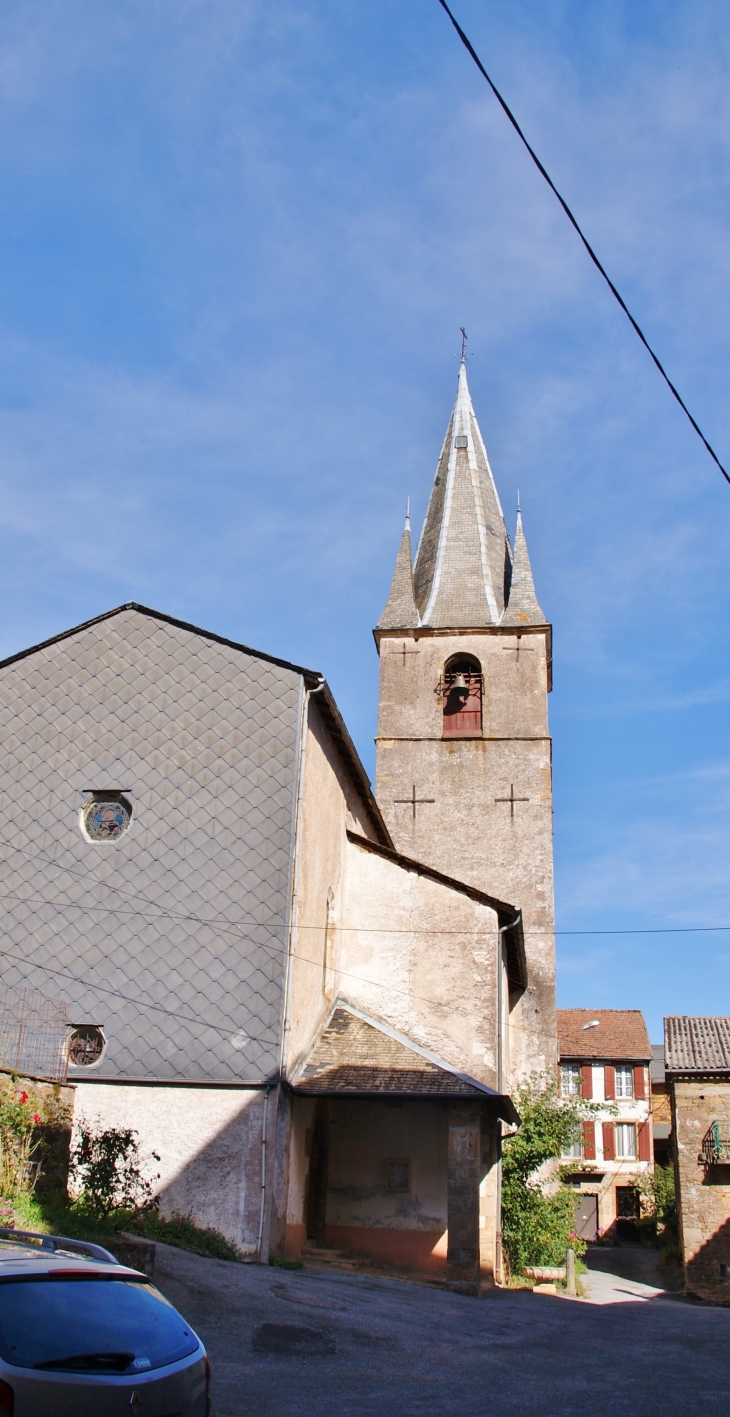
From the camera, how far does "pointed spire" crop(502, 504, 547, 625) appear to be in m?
27.3

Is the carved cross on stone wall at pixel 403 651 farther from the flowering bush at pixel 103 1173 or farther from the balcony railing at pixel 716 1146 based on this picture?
the flowering bush at pixel 103 1173

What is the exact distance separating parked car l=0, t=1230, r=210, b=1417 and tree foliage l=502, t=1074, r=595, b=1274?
15.0 meters

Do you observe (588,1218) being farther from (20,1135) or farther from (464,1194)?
(20,1135)

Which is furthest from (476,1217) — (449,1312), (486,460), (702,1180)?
(486,460)

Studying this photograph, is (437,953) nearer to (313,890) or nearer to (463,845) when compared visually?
(313,890)

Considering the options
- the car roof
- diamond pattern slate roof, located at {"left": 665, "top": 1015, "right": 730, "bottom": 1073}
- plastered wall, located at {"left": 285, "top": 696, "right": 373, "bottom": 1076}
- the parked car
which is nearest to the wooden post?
plastered wall, located at {"left": 285, "top": 696, "right": 373, "bottom": 1076}

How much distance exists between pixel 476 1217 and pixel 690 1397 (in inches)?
265

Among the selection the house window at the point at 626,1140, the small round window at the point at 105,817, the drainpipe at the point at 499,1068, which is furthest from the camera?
the house window at the point at 626,1140

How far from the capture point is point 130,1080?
13336 millimetres

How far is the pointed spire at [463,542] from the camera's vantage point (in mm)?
28125

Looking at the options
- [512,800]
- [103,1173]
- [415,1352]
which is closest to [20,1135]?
[103,1173]

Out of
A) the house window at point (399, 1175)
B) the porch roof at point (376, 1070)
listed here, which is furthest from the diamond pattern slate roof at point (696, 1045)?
the house window at point (399, 1175)

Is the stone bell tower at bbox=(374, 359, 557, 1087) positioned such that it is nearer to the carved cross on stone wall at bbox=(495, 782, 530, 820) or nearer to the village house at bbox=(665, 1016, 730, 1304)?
the carved cross on stone wall at bbox=(495, 782, 530, 820)

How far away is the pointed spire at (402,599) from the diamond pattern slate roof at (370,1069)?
13.4 meters
